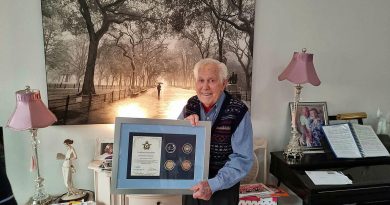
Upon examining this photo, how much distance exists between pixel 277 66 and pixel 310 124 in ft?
1.76

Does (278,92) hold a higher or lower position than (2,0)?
lower

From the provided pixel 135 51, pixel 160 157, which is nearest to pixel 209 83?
pixel 160 157

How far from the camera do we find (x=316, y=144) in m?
2.40

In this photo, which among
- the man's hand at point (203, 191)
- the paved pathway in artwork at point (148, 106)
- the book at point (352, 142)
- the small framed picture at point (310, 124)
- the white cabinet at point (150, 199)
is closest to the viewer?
the man's hand at point (203, 191)

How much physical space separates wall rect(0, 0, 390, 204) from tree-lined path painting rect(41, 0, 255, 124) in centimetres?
10

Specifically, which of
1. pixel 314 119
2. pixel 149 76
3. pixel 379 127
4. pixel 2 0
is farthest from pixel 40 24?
pixel 379 127

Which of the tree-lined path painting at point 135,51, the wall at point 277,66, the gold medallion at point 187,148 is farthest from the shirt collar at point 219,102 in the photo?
the wall at point 277,66

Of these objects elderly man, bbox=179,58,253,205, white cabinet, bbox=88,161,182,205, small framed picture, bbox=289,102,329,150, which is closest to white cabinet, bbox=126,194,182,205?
white cabinet, bbox=88,161,182,205

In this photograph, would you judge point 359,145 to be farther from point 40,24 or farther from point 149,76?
point 40,24

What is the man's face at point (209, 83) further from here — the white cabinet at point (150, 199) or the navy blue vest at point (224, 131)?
the white cabinet at point (150, 199)

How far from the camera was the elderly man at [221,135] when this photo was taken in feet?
4.82

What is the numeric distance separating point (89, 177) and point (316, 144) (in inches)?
70.1

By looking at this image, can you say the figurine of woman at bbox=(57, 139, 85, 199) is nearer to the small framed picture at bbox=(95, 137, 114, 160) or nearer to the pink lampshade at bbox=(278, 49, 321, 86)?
the small framed picture at bbox=(95, 137, 114, 160)

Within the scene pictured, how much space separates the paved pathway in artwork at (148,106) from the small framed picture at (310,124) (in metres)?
0.89
